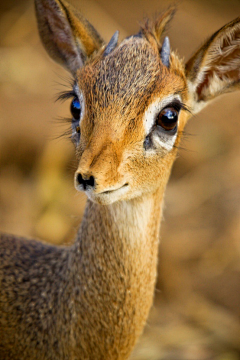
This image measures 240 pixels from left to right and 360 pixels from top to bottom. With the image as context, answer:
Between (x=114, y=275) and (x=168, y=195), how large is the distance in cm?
396

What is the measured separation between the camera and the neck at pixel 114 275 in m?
3.13

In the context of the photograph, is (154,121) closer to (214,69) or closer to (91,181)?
(91,181)

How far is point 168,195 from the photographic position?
7.03 m

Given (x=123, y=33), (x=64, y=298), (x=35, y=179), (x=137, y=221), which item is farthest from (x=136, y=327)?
(x=123, y=33)

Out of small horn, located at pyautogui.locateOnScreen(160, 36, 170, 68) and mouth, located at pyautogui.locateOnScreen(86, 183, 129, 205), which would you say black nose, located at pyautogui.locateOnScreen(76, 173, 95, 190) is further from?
small horn, located at pyautogui.locateOnScreen(160, 36, 170, 68)

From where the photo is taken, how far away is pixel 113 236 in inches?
124

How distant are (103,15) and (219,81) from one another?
661cm

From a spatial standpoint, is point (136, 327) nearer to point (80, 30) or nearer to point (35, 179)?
point (80, 30)

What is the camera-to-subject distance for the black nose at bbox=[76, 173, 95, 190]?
2.40m

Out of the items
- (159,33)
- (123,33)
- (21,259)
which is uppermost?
(123,33)

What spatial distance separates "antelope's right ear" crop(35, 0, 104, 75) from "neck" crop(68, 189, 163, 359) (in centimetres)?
116

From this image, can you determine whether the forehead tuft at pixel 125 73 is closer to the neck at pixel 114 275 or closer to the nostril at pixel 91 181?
the nostril at pixel 91 181

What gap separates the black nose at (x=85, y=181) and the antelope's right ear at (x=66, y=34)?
1296mm

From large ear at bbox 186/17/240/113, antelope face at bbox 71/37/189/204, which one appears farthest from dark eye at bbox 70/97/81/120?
large ear at bbox 186/17/240/113
